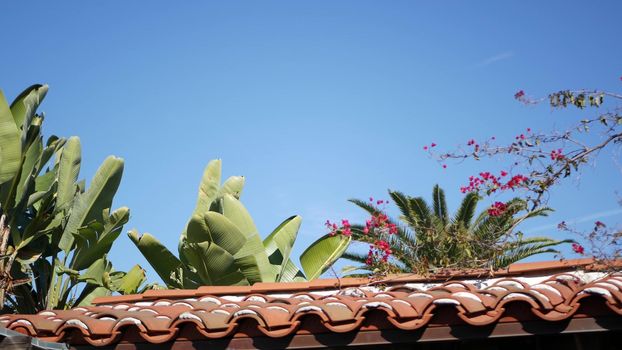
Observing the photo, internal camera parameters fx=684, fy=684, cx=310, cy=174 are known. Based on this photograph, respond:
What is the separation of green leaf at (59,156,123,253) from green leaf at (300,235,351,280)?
360 cm

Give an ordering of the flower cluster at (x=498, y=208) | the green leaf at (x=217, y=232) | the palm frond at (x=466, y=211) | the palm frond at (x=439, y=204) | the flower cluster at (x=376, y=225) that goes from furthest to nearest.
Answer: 1. the palm frond at (x=439, y=204)
2. the palm frond at (x=466, y=211)
3. the green leaf at (x=217, y=232)
4. the flower cluster at (x=376, y=225)
5. the flower cluster at (x=498, y=208)

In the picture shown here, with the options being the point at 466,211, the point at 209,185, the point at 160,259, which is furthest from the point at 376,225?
the point at 466,211

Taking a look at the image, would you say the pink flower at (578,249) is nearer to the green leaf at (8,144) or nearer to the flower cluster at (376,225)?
the flower cluster at (376,225)

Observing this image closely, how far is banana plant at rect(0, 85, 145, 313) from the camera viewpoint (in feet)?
36.7

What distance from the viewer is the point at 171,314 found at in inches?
182

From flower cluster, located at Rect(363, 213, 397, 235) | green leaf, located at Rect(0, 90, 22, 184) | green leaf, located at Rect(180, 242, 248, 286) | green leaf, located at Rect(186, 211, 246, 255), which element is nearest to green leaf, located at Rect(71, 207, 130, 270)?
green leaf, located at Rect(186, 211, 246, 255)

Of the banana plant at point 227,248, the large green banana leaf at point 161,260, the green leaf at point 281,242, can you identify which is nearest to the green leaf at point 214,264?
the banana plant at point 227,248

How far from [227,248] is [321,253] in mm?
1802

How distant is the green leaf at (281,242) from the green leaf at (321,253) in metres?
0.54

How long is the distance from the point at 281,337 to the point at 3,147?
735 centimetres

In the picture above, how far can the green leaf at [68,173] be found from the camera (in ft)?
38.8

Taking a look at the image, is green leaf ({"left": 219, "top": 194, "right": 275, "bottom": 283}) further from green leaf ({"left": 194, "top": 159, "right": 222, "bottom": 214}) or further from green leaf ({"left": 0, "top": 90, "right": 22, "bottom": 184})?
green leaf ({"left": 0, "top": 90, "right": 22, "bottom": 184})

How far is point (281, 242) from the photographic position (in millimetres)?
12555

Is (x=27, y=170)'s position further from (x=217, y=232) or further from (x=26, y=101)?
(x=217, y=232)
